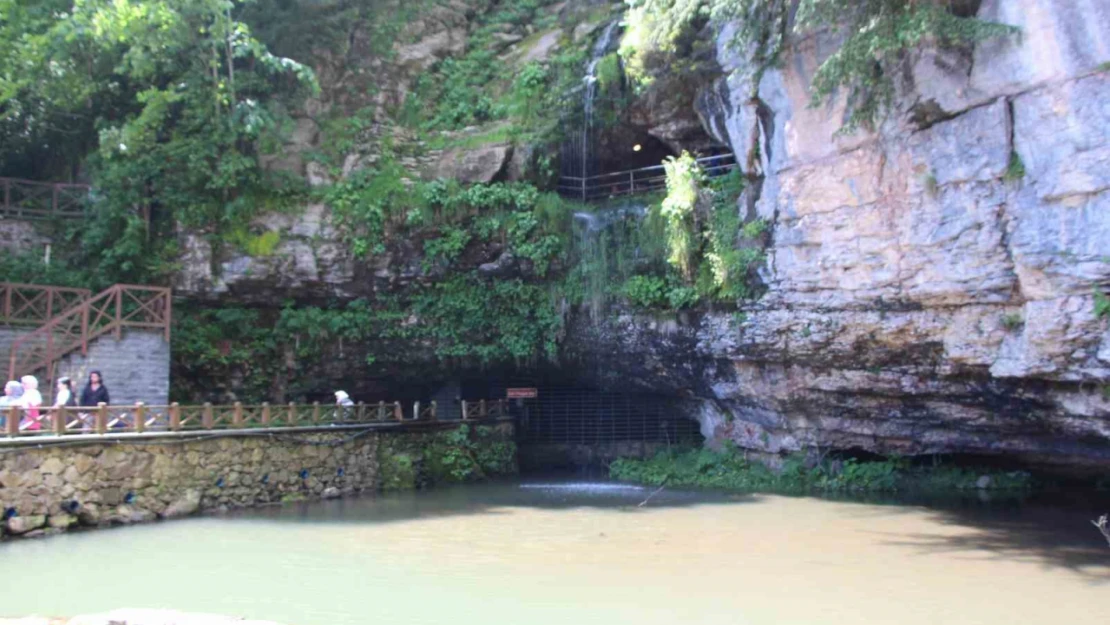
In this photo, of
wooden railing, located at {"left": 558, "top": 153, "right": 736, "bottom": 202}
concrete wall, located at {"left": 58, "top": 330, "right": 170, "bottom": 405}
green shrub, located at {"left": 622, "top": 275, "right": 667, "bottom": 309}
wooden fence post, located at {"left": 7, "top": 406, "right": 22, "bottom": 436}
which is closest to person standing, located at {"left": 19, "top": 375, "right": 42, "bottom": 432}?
wooden fence post, located at {"left": 7, "top": 406, "right": 22, "bottom": 436}

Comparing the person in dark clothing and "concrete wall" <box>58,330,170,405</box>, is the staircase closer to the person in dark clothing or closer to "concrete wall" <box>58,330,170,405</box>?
"concrete wall" <box>58,330,170,405</box>

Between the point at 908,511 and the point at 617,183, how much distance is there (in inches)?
391

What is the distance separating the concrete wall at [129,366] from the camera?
16375 mm

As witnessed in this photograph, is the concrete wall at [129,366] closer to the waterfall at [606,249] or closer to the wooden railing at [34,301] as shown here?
the wooden railing at [34,301]

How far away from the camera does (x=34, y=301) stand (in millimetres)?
17984

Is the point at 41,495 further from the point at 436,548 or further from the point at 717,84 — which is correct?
the point at 717,84

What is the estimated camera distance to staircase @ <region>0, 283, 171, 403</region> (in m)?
16.2

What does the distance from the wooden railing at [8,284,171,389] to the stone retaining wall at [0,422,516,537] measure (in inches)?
127

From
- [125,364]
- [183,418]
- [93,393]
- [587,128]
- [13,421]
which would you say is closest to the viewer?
[13,421]

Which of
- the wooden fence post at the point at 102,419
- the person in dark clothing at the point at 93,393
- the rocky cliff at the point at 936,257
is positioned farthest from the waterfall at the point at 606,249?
the wooden fence post at the point at 102,419

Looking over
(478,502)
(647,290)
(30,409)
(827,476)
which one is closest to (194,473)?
(30,409)

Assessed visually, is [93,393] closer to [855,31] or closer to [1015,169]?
[855,31]

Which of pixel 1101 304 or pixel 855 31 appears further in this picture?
pixel 855 31

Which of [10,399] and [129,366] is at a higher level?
[129,366]
